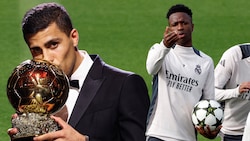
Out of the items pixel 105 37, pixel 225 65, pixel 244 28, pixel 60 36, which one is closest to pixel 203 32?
pixel 244 28

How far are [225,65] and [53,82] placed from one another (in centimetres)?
553

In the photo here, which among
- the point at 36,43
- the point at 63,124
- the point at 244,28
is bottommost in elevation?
the point at 244,28

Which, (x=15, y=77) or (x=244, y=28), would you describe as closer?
(x=15, y=77)

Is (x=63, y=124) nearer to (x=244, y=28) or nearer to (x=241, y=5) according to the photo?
(x=244, y=28)

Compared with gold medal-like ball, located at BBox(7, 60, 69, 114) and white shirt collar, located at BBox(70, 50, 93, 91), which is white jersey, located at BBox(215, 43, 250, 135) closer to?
white shirt collar, located at BBox(70, 50, 93, 91)

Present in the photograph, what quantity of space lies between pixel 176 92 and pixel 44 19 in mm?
4576

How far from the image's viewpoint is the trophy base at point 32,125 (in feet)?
11.2

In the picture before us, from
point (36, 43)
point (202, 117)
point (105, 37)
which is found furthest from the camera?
point (105, 37)

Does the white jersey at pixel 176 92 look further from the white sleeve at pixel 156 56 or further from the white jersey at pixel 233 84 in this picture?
the white jersey at pixel 233 84

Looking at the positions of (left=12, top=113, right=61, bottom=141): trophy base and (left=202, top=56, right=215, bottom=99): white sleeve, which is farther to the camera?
(left=202, top=56, right=215, bottom=99): white sleeve

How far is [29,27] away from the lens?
3.89m

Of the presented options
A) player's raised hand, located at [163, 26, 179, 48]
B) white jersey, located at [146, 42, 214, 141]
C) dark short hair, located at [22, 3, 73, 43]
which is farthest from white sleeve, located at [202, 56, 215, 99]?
dark short hair, located at [22, 3, 73, 43]

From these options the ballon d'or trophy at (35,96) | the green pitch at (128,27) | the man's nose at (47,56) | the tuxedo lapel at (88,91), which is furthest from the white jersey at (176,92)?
the green pitch at (128,27)

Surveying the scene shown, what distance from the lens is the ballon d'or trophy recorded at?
343 centimetres
